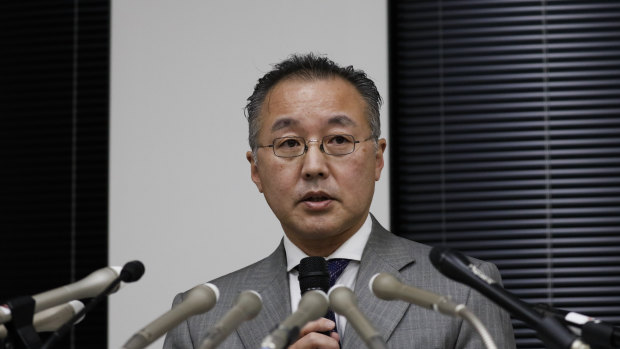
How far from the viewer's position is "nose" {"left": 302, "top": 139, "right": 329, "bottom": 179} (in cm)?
179

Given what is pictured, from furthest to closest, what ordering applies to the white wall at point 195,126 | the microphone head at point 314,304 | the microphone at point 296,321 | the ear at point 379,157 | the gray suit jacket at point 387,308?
the white wall at point 195,126 → the ear at point 379,157 → the gray suit jacket at point 387,308 → the microphone head at point 314,304 → the microphone at point 296,321

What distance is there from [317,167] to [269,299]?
1.11 feet

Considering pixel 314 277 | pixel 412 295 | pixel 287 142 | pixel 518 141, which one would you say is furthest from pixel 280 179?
pixel 518 141

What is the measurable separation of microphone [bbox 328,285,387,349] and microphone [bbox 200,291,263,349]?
110mm

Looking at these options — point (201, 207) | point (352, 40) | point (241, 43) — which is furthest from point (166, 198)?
point (352, 40)

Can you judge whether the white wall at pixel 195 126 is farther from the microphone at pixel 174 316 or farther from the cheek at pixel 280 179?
the microphone at pixel 174 316

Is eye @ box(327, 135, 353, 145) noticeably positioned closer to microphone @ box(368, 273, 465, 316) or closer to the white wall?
microphone @ box(368, 273, 465, 316)

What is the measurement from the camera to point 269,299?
1895 mm
